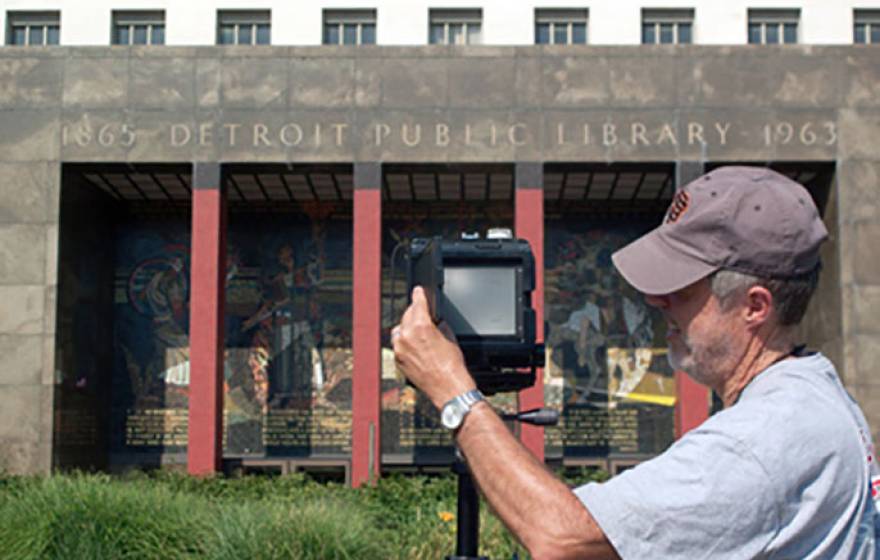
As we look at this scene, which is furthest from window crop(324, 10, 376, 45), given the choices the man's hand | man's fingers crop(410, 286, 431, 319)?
the man's hand

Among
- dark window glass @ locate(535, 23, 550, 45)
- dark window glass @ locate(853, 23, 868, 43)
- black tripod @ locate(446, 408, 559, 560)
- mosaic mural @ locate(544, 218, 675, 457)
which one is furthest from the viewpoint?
mosaic mural @ locate(544, 218, 675, 457)

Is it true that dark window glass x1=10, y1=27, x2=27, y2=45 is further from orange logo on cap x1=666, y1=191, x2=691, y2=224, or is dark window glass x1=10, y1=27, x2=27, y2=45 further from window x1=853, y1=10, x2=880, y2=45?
orange logo on cap x1=666, y1=191, x2=691, y2=224

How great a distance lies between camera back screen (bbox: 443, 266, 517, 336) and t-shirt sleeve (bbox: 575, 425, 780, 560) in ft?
4.09

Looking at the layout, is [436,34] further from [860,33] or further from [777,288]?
[777,288]

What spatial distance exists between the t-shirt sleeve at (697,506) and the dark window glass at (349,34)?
2411 centimetres

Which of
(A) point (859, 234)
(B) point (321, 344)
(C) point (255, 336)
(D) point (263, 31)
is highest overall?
(D) point (263, 31)

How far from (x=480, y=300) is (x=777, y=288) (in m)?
1.19

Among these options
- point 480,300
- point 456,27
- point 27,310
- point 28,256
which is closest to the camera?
point 480,300

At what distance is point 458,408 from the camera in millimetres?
2420

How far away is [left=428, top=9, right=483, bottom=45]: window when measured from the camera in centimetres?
2527

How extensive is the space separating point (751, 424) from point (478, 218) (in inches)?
960

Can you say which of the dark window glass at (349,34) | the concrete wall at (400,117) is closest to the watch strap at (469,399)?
the concrete wall at (400,117)

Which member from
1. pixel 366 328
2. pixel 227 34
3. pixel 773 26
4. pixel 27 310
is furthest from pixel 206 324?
pixel 773 26

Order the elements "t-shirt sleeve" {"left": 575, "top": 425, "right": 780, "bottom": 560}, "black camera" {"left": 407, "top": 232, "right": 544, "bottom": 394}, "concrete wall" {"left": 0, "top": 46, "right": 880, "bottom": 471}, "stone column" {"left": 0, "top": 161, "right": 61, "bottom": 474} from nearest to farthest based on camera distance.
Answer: "t-shirt sleeve" {"left": 575, "top": 425, "right": 780, "bottom": 560} < "black camera" {"left": 407, "top": 232, "right": 544, "bottom": 394} < "stone column" {"left": 0, "top": 161, "right": 61, "bottom": 474} < "concrete wall" {"left": 0, "top": 46, "right": 880, "bottom": 471}
